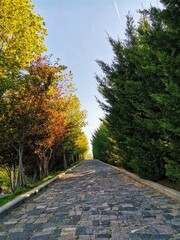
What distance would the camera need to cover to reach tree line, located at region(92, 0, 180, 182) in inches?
209

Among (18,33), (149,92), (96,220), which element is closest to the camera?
(96,220)

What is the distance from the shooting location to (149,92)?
24.9ft

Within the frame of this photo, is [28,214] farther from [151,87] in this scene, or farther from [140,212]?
[151,87]

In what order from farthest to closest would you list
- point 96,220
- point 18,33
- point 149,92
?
point 18,33
point 149,92
point 96,220

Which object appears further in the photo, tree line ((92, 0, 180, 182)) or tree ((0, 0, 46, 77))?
tree ((0, 0, 46, 77))

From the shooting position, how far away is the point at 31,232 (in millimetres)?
4176

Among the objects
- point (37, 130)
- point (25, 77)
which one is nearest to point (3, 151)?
point (37, 130)

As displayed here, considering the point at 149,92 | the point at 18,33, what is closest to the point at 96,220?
the point at 149,92

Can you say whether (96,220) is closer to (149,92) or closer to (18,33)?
(149,92)

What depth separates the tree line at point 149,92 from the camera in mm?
5301

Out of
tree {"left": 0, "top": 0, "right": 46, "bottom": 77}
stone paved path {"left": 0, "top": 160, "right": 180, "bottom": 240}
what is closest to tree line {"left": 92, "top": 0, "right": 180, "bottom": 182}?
stone paved path {"left": 0, "top": 160, "right": 180, "bottom": 240}

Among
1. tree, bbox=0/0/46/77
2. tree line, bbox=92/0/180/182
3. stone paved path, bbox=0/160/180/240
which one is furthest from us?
tree, bbox=0/0/46/77

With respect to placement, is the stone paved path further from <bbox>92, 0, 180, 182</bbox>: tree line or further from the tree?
the tree

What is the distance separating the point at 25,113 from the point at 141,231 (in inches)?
331
